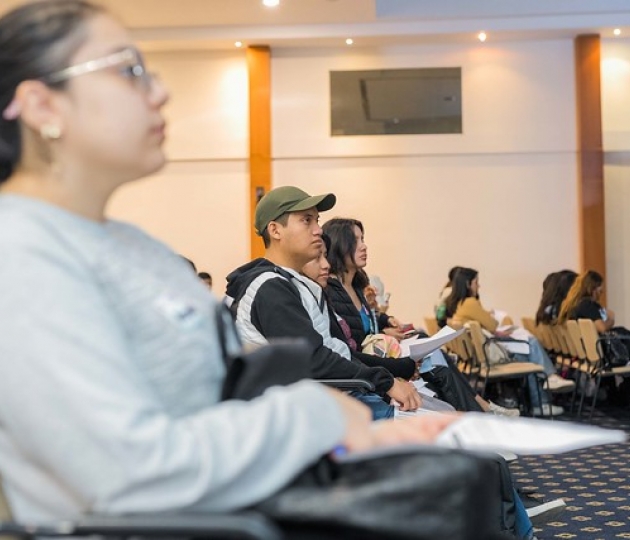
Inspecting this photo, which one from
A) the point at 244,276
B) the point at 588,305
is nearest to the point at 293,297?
the point at 244,276

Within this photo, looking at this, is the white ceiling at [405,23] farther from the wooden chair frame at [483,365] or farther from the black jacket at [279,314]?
the black jacket at [279,314]

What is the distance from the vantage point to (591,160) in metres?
10.7

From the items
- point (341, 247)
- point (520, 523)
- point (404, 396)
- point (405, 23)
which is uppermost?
point (405, 23)

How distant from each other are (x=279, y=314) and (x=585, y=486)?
293 centimetres

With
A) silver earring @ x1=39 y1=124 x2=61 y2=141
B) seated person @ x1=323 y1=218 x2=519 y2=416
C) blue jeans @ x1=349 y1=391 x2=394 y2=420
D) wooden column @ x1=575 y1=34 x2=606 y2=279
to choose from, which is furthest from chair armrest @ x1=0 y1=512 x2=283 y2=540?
A: wooden column @ x1=575 y1=34 x2=606 y2=279

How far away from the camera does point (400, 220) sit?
11031mm

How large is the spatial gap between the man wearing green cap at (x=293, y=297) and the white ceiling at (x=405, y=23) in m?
7.06

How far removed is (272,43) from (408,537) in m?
10.2

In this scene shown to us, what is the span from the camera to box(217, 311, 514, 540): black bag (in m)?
1.05

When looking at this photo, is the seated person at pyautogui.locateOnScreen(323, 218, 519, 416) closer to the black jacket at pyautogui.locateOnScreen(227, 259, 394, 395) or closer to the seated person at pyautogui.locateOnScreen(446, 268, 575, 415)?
the black jacket at pyautogui.locateOnScreen(227, 259, 394, 395)

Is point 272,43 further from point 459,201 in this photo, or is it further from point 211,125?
point 459,201

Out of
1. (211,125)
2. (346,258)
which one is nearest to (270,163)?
(211,125)

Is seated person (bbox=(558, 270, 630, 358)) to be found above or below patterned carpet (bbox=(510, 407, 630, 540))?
above

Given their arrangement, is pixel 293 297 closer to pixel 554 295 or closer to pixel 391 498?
pixel 391 498
